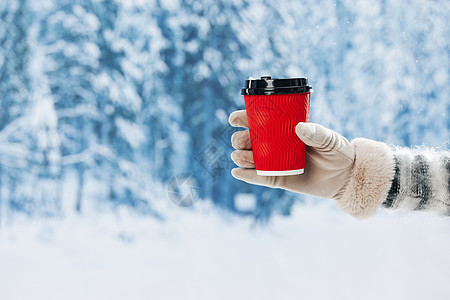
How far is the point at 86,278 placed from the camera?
2.14 meters

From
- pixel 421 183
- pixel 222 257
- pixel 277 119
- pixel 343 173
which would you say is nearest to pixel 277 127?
pixel 277 119

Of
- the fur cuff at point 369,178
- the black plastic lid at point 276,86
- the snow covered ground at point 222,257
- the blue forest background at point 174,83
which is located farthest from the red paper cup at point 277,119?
the snow covered ground at point 222,257

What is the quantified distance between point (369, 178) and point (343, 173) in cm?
5

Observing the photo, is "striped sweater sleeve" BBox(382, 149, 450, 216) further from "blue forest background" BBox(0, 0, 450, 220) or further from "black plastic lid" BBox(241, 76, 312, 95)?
"blue forest background" BBox(0, 0, 450, 220)

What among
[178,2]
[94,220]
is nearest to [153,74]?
[178,2]

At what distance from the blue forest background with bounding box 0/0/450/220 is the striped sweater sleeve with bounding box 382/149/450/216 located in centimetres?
128

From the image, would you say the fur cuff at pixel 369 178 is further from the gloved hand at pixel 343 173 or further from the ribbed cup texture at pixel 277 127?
the ribbed cup texture at pixel 277 127

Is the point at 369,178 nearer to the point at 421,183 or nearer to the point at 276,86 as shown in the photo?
the point at 421,183

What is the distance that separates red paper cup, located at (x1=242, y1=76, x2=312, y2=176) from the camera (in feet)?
2.48

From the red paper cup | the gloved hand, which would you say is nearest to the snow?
the gloved hand

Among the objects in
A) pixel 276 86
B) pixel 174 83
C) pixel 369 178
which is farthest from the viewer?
pixel 174 83

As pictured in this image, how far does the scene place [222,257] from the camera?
7.21 ft

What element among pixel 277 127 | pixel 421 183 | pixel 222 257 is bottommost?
pixel 222 257

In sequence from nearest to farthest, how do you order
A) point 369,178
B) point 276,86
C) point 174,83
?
point 276,86
point 369,178
point 174,83
